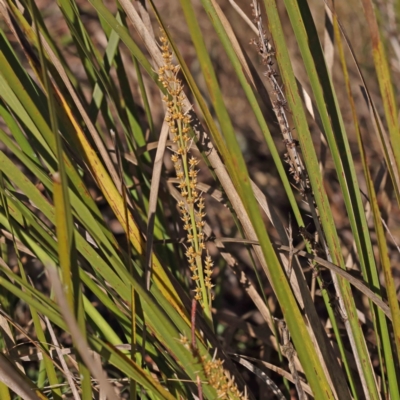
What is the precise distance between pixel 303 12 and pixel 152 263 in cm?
35

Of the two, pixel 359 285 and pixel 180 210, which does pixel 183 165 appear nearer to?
pixel 180 210

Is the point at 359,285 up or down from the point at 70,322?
down

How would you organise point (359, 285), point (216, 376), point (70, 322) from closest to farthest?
1. point (70, 322)
2. point (216, 376)
3. point (359, 285)

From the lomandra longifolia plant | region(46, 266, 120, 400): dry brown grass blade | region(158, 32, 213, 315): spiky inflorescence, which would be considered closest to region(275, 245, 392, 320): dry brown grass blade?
the lomandra longifolia plant

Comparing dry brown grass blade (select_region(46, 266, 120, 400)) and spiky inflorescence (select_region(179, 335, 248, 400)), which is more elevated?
dry brown grass blade (select_region(46, 266, 120, 400))

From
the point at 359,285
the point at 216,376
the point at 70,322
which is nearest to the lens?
the point at 70,322

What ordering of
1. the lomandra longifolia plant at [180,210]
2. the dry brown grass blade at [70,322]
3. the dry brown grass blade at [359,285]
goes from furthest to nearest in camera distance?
1. the dry brown grass blade at [359,285]
2. the lomandra longifolia plant at [180,210]
3. the dry brown grass blade at [70,322]

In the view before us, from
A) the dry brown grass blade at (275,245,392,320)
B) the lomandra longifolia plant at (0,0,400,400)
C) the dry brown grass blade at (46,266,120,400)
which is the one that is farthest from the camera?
the dry brown grass blade at (275,245,392,320)

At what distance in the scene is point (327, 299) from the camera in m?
0.74

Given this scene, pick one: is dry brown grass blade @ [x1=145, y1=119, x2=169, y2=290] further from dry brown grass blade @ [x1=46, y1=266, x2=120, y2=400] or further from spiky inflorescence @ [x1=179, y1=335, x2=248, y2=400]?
dry brown grass blade @ [x1=46, y1=266, x2=120, y2=400]

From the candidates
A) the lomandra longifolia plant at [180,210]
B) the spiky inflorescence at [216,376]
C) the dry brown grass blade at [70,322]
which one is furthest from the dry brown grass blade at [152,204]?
the dry brown grass blade at [70,322]

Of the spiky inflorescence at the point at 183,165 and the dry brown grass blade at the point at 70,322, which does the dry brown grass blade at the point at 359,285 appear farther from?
the dry brown grass blade at the point at 70,322

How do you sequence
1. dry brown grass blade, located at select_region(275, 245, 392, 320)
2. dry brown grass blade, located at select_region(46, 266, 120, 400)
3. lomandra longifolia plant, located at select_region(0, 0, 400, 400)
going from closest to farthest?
dry brown grass blade, located at select_region(46, 266, 120, 400), lomandra longifolia plant, located at select_region(0, 0, 400, 400), dry brown grass blade, located at select_region(275, 245, 392, 320)

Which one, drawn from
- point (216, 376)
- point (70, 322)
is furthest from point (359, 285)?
point (70, 322)
